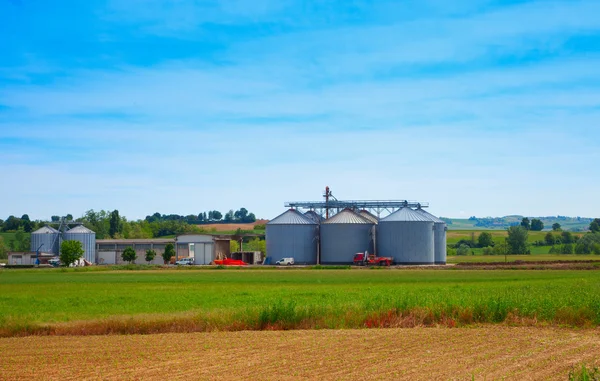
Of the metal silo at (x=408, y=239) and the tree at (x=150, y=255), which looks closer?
the metal silo at (x=408, y=239)

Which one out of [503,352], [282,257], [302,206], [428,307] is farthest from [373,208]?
[503,352]

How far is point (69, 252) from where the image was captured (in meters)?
111

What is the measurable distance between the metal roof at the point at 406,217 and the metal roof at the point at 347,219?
11.0 feet

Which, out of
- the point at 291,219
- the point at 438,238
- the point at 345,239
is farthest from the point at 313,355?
the point at 438,238

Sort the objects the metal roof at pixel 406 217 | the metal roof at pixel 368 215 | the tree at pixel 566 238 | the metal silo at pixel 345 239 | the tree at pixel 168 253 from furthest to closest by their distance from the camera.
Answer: the tree at pixel 566 238 → the tree at pixel 168 253 → the metal roof at pixel 368 215 → the metal silo at pixel 345 239 → the metal roof at pixel 406 217

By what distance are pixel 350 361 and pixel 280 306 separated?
29.3 feet

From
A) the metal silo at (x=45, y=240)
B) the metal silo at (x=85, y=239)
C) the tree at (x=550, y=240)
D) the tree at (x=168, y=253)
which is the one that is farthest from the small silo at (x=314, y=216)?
the tree at (x=550, y=240)

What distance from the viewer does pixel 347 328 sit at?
2819 centimetres

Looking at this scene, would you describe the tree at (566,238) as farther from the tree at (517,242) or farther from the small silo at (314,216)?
the small silo at (314,216)

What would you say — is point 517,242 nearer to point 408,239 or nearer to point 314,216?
point 314,216

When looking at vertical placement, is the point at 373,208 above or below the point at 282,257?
above

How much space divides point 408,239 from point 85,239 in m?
57.7

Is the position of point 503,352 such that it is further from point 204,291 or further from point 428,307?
point 204,291

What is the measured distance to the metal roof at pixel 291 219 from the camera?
110875 mm
